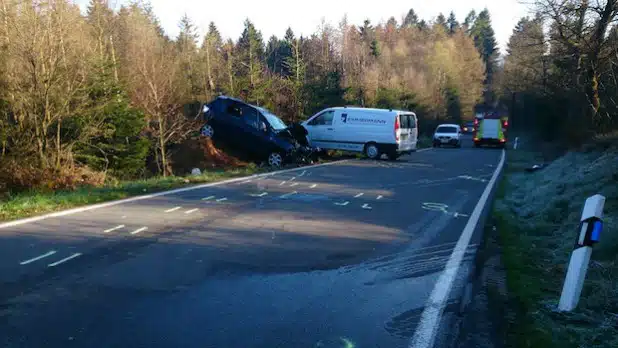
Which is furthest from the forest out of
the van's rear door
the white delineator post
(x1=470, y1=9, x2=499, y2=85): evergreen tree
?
(x1=470, y1=9, x2=499, y2=85): evergreen tree

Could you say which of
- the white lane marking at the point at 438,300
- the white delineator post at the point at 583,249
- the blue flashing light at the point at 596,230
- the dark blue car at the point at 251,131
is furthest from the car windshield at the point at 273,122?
the blue flashing light at the point at 596,230

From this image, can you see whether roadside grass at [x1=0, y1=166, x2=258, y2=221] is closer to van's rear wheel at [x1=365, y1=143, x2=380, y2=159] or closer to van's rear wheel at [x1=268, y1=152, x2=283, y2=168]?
van's rear wheel at [x1=268, y1=152, x2=283, y2=168]

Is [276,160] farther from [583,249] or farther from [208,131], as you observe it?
[583,249]

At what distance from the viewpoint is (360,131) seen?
2506 centimetres

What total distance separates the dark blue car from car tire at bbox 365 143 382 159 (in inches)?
Result: 168

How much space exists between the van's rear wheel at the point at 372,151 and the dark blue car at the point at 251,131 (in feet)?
14.0

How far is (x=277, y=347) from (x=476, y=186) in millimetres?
13101

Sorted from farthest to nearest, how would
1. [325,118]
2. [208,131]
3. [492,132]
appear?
[492,132] → [325,118] → [208,131]

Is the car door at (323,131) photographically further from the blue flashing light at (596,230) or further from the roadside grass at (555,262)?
the blue flashing light at (596,230)

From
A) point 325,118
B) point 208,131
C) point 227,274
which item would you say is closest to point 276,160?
point 208,131

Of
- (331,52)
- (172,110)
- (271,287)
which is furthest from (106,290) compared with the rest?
(331,52)

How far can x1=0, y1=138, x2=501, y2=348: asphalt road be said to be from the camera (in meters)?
4.43

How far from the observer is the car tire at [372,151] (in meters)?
24.8

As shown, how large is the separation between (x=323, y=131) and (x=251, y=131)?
470cm
